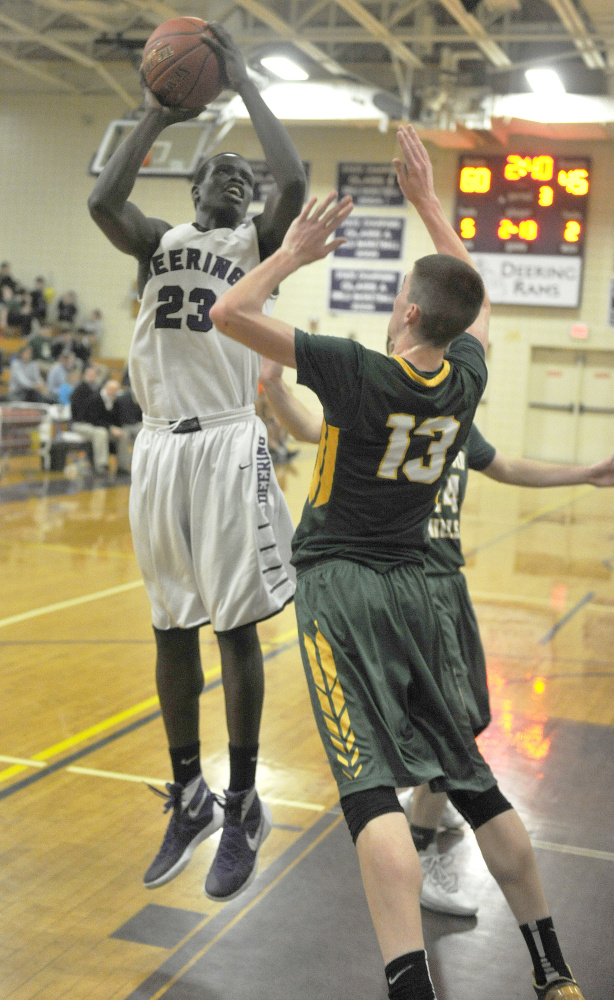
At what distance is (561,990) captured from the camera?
95.7 inches

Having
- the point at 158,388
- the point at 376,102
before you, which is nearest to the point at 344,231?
the point at 376,102

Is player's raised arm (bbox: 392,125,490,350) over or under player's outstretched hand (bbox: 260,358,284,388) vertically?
over

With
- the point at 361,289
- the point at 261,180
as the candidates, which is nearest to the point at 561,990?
the point at 361,289

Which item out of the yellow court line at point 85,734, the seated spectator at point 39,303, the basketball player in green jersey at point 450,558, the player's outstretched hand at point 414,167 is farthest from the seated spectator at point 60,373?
the player's outstretched hand at point 414,167

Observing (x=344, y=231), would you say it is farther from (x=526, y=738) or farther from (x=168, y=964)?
(x=168, y=964)

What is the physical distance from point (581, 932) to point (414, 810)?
0.66 metres

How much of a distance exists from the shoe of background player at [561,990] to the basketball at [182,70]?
7.83 ft

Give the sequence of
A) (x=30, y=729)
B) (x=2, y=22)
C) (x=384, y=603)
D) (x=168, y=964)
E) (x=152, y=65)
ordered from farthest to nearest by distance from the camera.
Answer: (x=2, y=22) → (x=30, y=729) → (x=152, y=65) → (x=168, y=964) → (x=384, y=603)

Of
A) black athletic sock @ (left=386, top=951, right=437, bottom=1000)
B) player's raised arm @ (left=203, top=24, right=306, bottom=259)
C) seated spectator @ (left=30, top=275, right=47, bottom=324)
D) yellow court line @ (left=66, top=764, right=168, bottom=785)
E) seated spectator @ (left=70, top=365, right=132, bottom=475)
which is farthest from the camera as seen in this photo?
seated spectator @ (left=30, top=275, right=47, bottom=324)

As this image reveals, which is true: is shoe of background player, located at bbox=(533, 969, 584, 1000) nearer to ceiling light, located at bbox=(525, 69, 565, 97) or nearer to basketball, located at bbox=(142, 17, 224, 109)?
basketball, located at bbox=(142, 17, 224, 109)

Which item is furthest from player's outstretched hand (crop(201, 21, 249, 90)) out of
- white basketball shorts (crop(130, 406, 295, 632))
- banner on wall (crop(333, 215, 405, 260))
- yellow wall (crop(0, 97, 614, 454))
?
banner on wall (crop(333, 215, 405, 260))

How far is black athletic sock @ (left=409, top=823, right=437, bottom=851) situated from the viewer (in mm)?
3400

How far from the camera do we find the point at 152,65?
9.71 ft

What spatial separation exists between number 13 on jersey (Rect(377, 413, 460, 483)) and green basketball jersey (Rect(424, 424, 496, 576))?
0.71m
